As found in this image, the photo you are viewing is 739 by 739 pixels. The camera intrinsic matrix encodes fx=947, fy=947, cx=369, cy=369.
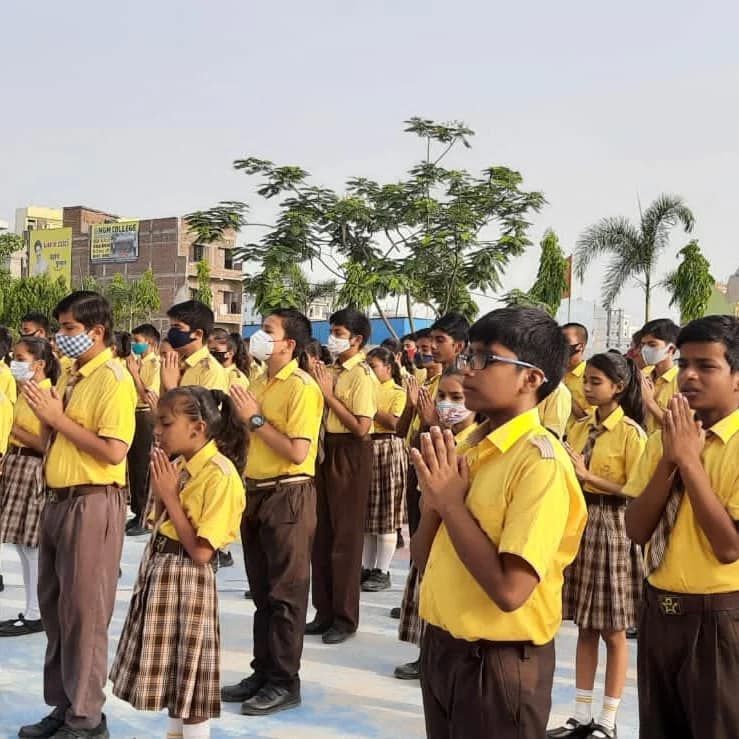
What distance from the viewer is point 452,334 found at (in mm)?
5188

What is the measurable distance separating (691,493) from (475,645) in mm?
694

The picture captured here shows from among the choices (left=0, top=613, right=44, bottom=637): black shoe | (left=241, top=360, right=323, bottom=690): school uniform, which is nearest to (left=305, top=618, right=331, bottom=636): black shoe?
(left=241, top=360, right=323, bottom=690): school uniform

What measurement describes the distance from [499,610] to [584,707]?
1.82 meters

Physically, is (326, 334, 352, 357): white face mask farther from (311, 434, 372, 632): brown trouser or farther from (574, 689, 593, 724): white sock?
(574, 689, 593, 724): white sock

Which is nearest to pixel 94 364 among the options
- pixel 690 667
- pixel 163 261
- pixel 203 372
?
pixel 690 667

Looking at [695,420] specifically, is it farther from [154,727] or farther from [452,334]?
[452,334]

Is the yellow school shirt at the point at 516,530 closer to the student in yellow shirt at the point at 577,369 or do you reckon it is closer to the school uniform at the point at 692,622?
the school uniform at the point at 692,622

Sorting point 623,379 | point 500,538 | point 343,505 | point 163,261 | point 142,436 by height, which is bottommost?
point 343,505

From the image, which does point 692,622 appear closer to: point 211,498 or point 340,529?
point 211,498

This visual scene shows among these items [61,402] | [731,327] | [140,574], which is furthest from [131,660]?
[731,327]

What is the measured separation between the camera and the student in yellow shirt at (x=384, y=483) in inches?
244

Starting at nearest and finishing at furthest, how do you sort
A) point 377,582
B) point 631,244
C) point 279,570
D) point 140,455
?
1. point 279,570
2. point 377,582
3. point 140,455
4. point 631,244

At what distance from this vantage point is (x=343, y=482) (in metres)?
5.25

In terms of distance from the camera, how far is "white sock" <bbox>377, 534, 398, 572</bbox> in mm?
6176
